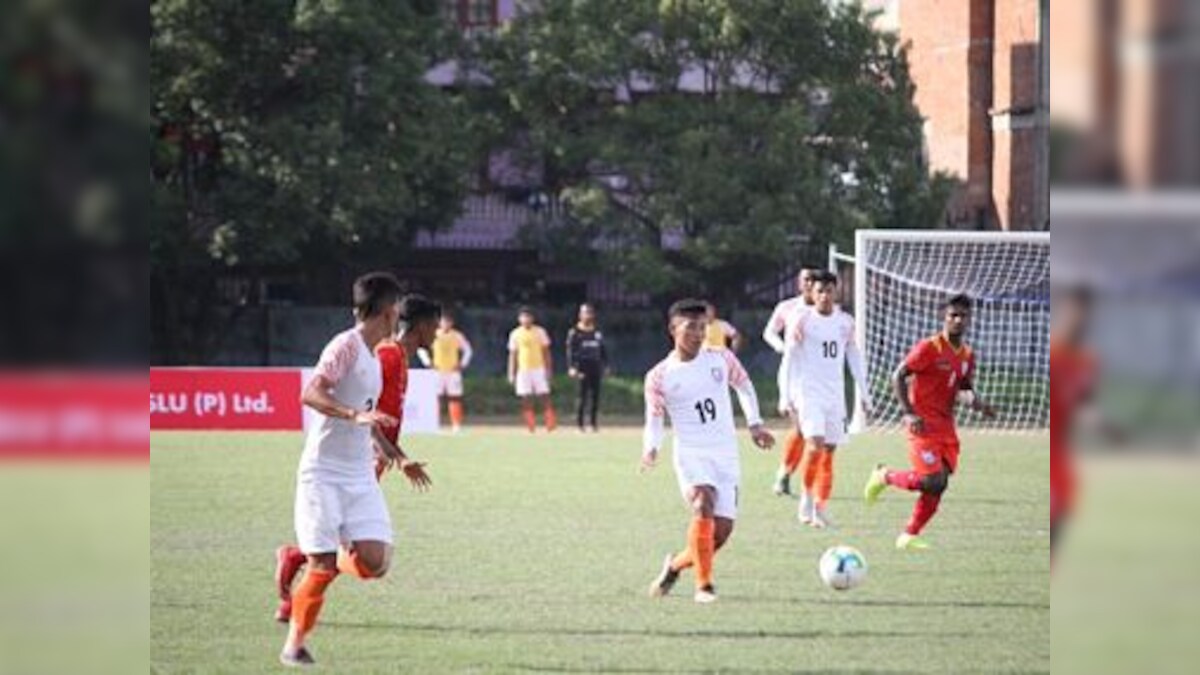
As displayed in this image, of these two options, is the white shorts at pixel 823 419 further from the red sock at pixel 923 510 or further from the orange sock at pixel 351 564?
the orange sock at pixel 351 564

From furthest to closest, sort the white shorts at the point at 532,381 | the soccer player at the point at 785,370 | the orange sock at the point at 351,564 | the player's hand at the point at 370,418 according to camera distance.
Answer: the white shorts at the point at 532,381
the soccer player at the point at 785,370
the orange sock at the point at 351,564
the player's hand at the point at 370,418

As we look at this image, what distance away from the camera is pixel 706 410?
35.5 feet

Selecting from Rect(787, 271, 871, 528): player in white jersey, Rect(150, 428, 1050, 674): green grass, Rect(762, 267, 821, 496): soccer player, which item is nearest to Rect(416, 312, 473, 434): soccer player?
Rect(150, 428, 1050, 674): green grass

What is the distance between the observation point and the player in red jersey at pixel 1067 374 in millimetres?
1715

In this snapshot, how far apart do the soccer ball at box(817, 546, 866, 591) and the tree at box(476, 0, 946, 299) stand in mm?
21992

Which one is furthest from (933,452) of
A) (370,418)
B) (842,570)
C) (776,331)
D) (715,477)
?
(370,418)

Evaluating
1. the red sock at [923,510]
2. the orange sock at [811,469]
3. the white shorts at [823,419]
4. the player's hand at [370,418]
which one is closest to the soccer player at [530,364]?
the white shorts at [823,419]

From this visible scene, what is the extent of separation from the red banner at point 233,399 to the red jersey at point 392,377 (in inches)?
683

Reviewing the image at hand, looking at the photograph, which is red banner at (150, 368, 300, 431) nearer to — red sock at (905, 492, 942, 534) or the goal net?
the goal net

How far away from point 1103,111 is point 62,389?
112 cm

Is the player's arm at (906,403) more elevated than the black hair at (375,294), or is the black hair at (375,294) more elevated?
the black hair at (375,294)

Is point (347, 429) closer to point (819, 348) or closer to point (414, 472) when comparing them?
point (414, 472)

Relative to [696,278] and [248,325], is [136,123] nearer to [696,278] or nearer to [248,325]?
[248,325]

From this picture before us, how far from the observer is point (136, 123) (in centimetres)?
201
